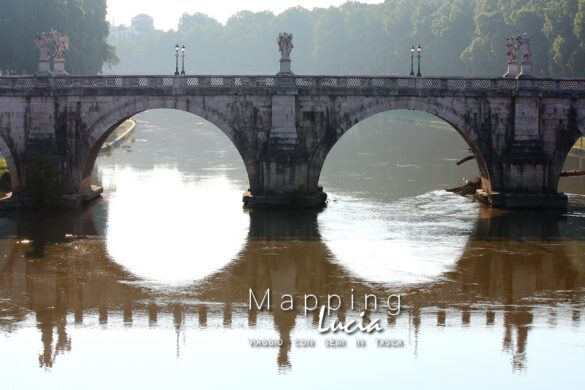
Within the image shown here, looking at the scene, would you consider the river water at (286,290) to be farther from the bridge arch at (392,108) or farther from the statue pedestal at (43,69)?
the statue pedestal at (43,69)

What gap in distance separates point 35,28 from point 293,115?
42691 millimetres

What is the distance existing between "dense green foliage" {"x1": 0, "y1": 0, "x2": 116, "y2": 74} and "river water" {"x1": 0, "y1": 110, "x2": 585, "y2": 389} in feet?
100

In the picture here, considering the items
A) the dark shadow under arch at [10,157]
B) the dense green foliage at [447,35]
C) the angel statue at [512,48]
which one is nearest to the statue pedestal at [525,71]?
the angel statue at [512,48]

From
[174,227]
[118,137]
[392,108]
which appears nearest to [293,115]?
[392,108]

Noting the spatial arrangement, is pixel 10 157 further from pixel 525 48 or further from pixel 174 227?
pixel 525 48

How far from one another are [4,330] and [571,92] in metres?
31.0

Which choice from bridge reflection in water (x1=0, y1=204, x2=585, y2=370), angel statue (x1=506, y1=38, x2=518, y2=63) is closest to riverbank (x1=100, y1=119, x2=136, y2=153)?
bridge reflection in water (x1=0, y1=204, x2=585, y2=370)

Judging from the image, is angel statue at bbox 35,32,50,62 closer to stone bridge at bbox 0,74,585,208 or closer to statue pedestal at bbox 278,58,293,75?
stone bridge at bbox 0,74,585,208

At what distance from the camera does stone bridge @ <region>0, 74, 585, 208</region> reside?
4794 centimetres

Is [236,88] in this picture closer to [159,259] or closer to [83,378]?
[159,259]

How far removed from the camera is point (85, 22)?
94.6 meters

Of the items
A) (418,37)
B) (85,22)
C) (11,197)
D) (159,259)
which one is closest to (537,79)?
(159,259)

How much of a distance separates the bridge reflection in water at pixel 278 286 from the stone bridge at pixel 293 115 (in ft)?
15.8

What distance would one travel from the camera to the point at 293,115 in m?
48.2
